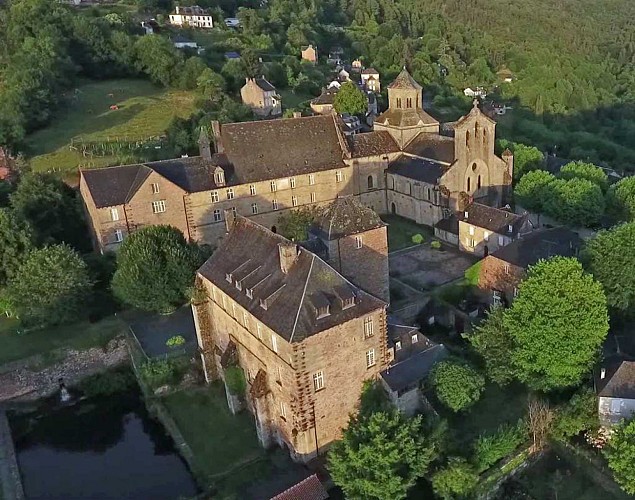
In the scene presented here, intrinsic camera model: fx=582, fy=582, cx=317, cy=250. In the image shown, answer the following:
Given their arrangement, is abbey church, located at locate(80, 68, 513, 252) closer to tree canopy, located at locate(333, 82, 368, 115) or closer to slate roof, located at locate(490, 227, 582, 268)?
slate roof, located at locate(490, 227, 582, 268)

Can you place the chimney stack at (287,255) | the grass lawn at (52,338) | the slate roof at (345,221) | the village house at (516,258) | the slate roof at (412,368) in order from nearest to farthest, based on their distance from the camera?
the chimney stack at (287,255) < the slate roof at (412,368) < the slate roof at (345,221) < the grass lawn at (52,338) < the village house at (516,258)

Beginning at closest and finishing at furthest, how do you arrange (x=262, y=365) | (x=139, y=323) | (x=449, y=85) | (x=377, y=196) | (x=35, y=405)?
(x=262, y=365)
(x=35, y=405)
(x=139, y=323)
(x=377, y=196)
(x=449, y=85)

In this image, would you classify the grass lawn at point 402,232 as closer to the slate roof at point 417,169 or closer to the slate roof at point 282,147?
the slate roof at point 417,169

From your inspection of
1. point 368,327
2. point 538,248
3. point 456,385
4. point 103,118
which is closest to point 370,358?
point 368,327

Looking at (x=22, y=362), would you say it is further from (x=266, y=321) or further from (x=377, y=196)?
(x=377, y=196)

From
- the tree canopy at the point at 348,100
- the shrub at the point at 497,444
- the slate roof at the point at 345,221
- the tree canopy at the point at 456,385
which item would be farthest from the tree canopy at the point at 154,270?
the tree canopy at the point at 348,100

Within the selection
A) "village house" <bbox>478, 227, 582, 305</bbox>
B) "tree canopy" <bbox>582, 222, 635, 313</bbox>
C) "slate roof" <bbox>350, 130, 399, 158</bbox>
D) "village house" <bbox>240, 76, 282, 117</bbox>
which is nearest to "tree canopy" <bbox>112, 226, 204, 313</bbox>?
"village house" <bbox>478, 227, 582, 305</bbox>

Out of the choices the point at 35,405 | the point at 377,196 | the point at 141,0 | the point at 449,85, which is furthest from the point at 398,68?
the point at 35,405
